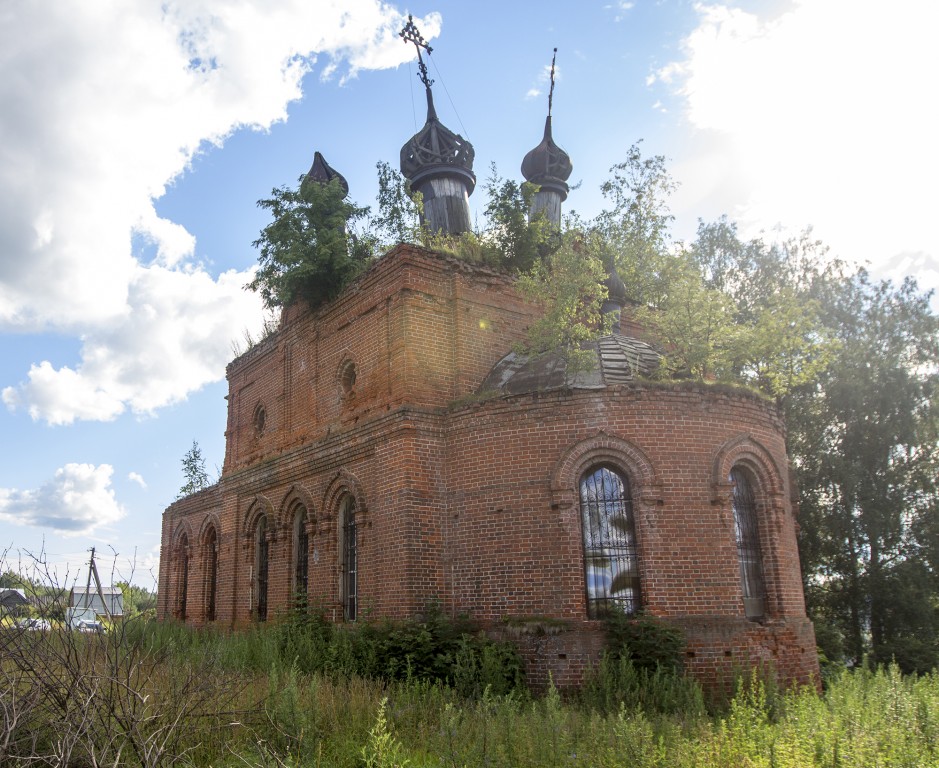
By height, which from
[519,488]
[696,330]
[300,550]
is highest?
[696,330]

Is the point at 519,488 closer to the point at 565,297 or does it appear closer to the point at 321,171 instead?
the point at 565,297

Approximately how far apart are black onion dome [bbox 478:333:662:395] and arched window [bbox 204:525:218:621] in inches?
347

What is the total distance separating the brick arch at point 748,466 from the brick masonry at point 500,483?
0.03 metres

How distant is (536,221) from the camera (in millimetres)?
15750

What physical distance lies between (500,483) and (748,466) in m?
3.80

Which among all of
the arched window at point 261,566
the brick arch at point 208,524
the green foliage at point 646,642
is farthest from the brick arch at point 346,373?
the green foliage at point 646,642

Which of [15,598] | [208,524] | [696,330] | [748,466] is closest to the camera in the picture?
[15,598]

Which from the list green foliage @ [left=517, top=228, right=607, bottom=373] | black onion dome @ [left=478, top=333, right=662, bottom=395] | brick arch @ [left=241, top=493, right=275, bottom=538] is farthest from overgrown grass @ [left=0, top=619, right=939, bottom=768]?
brick arch @ [left=241, top=493, right=275, bottom=538]

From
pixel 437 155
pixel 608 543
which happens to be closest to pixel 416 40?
pixel 437 155

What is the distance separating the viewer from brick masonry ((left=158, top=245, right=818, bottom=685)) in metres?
10.7

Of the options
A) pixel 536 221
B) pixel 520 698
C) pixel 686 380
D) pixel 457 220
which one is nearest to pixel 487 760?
pixel 520 698

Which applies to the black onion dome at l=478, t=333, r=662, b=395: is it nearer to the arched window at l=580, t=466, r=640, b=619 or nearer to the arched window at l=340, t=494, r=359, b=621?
the arched window at l=580, t=466, r=640, b=619

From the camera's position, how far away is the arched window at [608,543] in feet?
35.7

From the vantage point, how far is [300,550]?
14844 millimetres
